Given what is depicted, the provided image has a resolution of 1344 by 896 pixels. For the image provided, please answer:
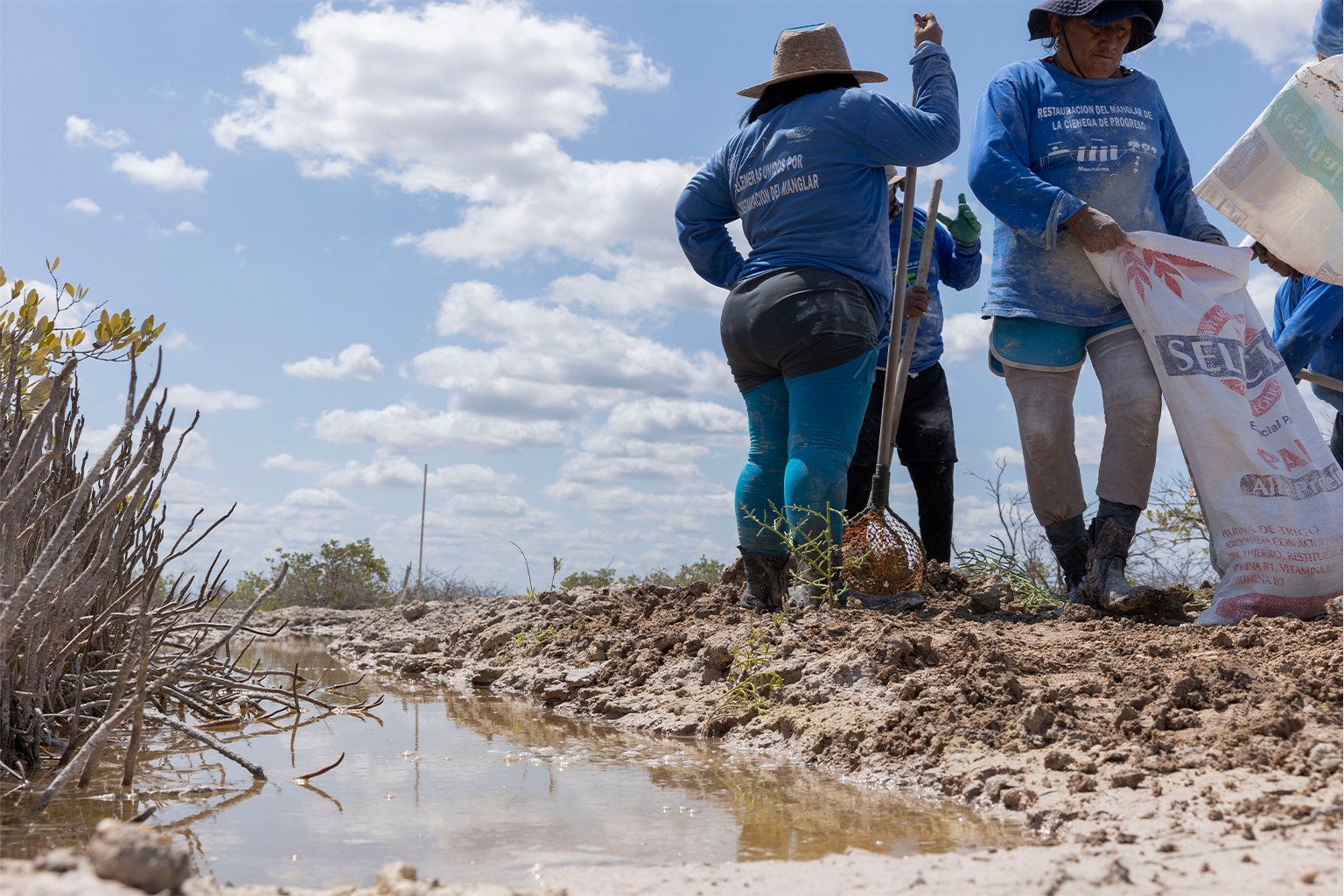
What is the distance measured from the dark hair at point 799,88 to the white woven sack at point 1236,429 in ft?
3.79

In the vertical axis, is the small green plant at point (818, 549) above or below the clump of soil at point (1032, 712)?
above

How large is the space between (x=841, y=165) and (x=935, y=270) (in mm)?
1675

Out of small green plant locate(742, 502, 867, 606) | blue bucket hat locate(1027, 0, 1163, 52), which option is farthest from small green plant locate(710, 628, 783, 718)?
blue bucket hat locate(1027, 0, 1163, 52)

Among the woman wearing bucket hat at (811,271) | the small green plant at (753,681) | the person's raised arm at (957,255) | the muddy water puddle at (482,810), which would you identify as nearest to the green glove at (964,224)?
the person's raised arm at (957,255)

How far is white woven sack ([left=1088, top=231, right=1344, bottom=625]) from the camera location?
12.1 feet

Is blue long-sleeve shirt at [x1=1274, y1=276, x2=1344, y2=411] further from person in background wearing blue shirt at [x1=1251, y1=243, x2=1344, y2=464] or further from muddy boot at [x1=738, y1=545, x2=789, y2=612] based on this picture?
muddy boot at [x1=738, y1=545, x2=789, y2=612]

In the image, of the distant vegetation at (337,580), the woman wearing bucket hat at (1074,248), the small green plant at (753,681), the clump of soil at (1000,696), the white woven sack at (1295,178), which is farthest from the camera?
the distant vegetation at (337,580)

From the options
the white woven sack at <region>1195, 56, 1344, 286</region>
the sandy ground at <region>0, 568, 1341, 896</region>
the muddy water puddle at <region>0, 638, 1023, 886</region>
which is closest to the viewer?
the sandy ground at <region>0, 568, 1341, 896</region>

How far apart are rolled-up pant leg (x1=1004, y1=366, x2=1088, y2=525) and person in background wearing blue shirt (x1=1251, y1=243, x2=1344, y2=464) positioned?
129cm

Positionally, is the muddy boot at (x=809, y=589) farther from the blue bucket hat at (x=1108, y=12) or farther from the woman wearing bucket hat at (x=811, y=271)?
the blue bucket hat at (x=1108, y=12)

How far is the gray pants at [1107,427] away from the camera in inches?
161

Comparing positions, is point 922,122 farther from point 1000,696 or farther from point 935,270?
point 1000,696

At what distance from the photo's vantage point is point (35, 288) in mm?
4254

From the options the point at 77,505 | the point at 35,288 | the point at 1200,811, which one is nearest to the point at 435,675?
the point at 35,288
